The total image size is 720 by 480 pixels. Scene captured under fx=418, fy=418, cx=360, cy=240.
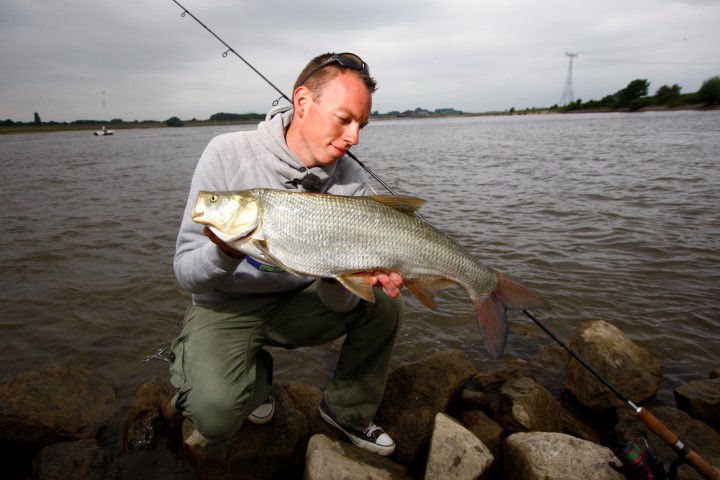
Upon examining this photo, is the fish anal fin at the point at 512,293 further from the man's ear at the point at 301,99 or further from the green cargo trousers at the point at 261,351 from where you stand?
the man's ear at the point at 301,99

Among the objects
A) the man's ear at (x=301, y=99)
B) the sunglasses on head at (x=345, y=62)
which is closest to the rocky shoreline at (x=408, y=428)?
the man's ear at (x=301, y=99)

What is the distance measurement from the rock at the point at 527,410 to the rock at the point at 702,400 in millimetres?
1106

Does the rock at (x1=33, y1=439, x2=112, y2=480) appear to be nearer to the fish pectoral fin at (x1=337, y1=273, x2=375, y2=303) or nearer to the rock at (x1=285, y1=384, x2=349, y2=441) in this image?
the rock at (x1=285, y1=384, x2=349, y2=441)

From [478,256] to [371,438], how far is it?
15.0 ft

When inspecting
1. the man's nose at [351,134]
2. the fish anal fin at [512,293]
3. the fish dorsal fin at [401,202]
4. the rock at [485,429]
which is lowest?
the rock at [485,429]

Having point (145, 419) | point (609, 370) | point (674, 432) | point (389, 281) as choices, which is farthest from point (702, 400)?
point (145, 419)

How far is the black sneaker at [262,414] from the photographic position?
3092 mm

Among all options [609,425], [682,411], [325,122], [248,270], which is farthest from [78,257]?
[682,411]

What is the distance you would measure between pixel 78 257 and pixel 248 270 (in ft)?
19.9

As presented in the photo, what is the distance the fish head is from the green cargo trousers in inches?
32.3

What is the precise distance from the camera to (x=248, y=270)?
2971mm

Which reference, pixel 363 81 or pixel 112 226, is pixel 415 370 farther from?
pixel 112 226

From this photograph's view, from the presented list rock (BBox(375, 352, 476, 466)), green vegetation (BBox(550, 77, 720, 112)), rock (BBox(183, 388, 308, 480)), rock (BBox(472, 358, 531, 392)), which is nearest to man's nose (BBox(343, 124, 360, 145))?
rock (BBox(375, 352, 476, 466))

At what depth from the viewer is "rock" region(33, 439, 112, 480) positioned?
2768 millimetres
